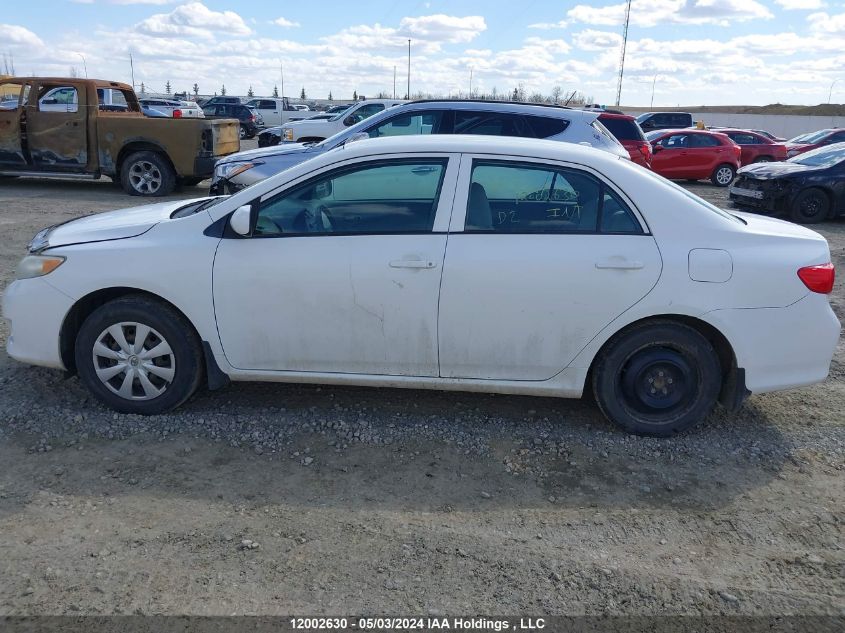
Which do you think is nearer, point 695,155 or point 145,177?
point 145,177

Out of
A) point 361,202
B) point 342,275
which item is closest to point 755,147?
point 361,202

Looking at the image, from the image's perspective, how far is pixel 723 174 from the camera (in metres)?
19.6

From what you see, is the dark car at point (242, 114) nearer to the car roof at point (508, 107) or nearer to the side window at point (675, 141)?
the side window at point (675, 141)

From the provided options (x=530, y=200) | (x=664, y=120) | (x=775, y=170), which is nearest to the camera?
(x=530, y=200)

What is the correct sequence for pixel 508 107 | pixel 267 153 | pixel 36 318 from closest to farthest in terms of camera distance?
1. pixel 36 318
2. pixel 508 107
3. pixel 267 153

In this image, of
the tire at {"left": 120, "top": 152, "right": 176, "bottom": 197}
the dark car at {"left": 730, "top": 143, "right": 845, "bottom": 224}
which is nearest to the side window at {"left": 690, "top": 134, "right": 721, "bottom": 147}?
the dark car at {"left": 730, "top": 143, "right": 845, "bottom": 224}

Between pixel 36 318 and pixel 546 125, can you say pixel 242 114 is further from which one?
pixel 36 318

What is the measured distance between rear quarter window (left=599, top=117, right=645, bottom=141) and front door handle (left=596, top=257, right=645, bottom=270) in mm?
9557

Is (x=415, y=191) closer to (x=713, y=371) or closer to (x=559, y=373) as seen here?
(x=559, y=373)

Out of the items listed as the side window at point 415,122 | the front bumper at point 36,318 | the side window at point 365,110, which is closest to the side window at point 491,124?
the side window at point 415,122

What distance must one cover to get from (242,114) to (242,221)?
31.3 metres

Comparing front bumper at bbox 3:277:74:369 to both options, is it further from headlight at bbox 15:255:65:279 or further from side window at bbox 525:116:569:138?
side window at bbox 525:116:569:138

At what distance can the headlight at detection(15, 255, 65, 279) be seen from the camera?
13.9ft

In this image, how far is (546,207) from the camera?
4129 mm
